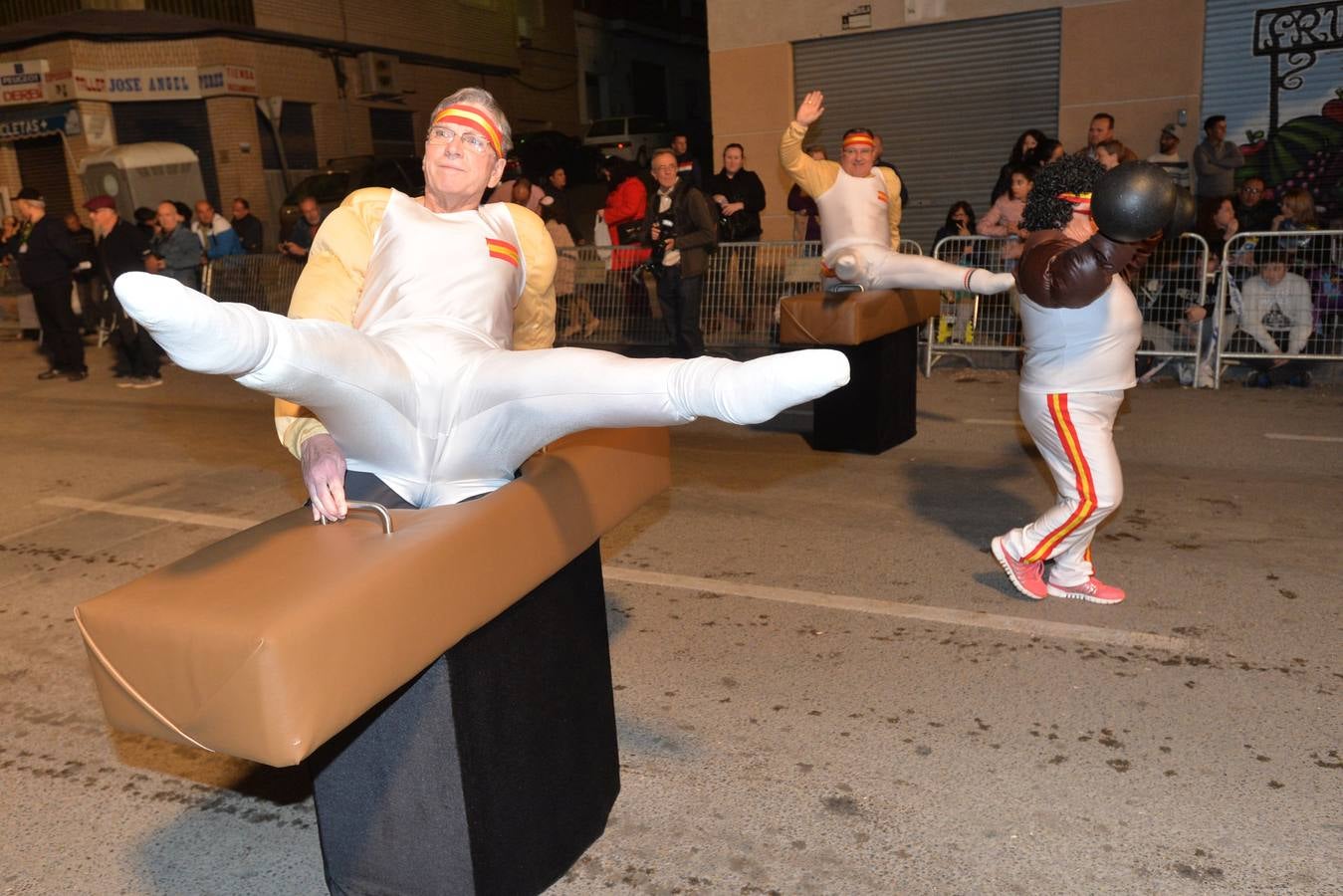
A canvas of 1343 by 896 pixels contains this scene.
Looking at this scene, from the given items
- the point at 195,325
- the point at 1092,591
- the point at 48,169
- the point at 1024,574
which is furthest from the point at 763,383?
the point at 48,169

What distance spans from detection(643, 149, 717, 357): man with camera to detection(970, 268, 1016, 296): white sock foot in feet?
12.8

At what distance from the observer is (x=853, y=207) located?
707cm

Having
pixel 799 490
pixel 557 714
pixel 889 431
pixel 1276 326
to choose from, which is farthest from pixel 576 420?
→ pixel 1276 326

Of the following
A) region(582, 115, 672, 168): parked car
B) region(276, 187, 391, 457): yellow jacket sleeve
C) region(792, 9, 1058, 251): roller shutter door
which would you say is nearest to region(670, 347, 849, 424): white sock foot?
region(276, 187, 391, 457): yellow jacket sleeve

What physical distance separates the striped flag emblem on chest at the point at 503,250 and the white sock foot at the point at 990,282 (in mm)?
3156

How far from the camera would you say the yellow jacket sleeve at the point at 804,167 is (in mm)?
6906

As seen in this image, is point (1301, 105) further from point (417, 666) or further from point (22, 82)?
point (22, 82)

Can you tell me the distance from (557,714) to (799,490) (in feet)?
12.2

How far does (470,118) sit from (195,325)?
4.82ft

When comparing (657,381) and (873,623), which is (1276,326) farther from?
(657,381)

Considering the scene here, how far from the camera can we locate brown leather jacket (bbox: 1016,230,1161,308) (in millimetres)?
3914

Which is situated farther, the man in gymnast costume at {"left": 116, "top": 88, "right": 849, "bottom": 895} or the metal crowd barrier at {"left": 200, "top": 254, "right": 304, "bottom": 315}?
the metal crowd barrier at {"left": 200, "top": 254, "right": 304, "bottom": 315}

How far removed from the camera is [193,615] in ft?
6.90

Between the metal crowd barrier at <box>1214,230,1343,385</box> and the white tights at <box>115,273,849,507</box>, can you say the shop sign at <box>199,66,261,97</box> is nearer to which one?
the metal crowd barrier at <box>1214,230,1343,385</box>
